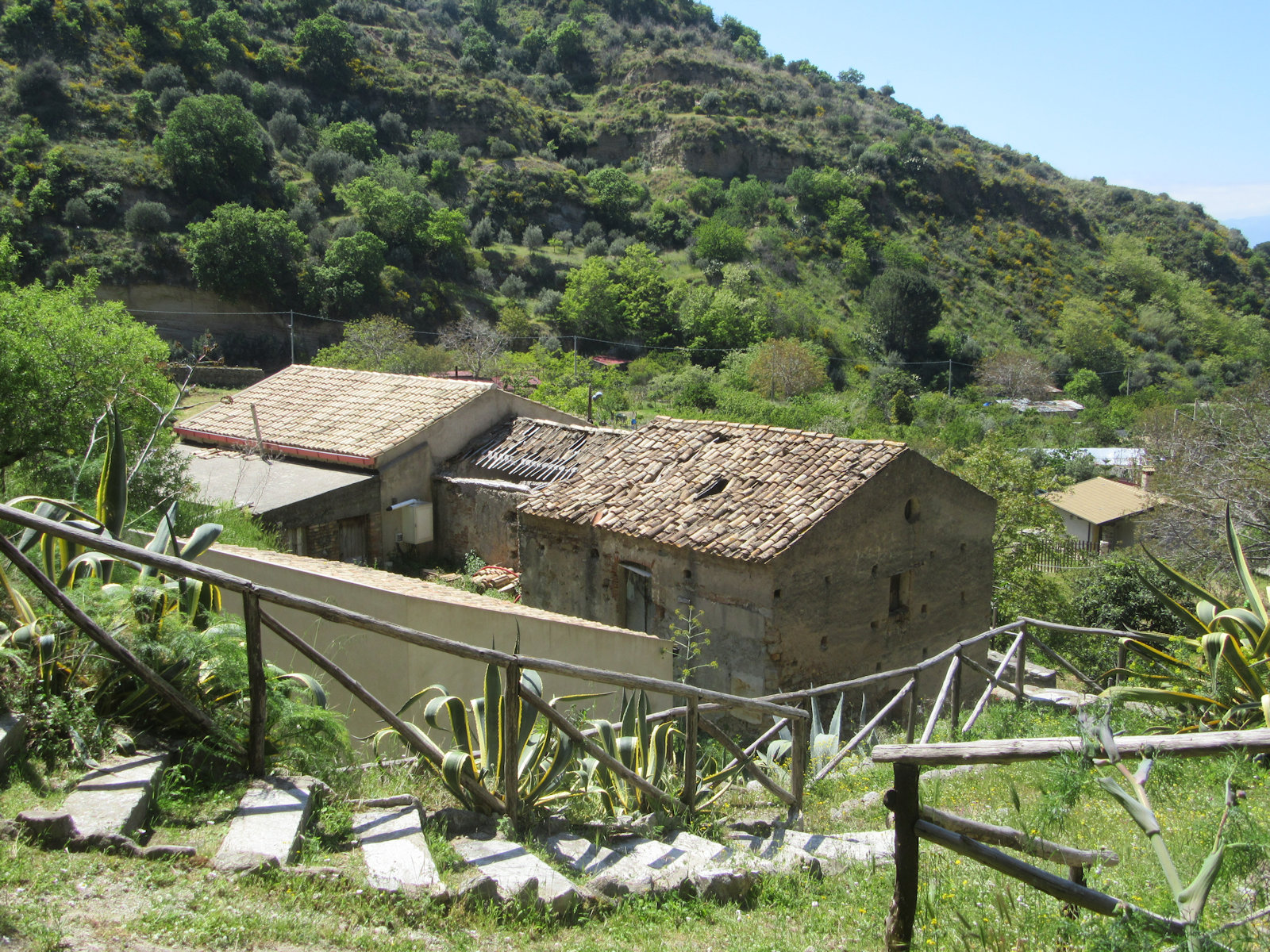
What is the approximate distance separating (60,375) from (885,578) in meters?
12.9

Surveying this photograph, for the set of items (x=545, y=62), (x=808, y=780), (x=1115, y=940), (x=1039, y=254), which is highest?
(x=545, y=62)

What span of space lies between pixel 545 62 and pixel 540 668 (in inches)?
3872

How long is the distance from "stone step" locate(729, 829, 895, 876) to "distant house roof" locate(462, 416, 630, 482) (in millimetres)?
12038

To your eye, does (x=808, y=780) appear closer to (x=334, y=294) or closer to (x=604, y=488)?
(x=604, y=488)

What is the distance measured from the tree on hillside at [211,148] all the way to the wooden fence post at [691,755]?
5245 centimetres

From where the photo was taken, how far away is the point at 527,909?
13.4 ft

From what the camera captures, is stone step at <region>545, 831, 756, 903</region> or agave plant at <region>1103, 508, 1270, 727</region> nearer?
stone step at <region>545, 831, 756, 903</region>

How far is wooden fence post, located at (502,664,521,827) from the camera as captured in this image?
4.82 m

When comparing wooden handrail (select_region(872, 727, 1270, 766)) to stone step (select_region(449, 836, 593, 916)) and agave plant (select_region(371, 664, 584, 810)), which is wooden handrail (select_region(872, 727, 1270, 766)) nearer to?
stone step (select_region(449, 836, 593, 916))

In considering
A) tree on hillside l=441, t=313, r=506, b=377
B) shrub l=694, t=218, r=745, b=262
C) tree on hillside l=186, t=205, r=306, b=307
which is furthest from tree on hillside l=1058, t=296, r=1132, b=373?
tree on hillside l=186, t=205, r=306, b=307

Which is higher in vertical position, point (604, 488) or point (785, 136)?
point (785, 136)

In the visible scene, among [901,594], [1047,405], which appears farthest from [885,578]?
[1047,405]

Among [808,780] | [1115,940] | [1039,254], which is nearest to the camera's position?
[1115,940]

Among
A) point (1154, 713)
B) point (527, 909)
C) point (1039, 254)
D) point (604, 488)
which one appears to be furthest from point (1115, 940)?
point (1039, 254)
